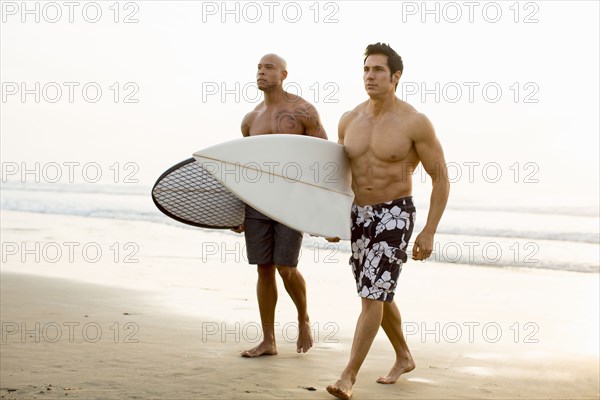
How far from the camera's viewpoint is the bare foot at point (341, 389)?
4.01m

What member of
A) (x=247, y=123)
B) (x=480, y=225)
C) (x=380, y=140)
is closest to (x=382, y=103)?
(x=380, y=140)

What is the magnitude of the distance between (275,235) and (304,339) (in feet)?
2.34

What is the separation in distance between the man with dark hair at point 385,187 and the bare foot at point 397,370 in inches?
13.7

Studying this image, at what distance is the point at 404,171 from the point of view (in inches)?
168

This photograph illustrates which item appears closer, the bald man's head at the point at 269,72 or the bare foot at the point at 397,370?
the bare foot at the point at 397,370

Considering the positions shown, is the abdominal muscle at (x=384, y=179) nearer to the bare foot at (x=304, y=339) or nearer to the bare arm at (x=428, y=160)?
the bare arm at (x=428, y=160)

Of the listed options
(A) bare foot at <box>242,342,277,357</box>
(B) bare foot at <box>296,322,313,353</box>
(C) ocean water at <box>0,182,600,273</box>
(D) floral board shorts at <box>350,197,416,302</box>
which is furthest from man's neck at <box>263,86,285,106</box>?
(C) ocean water at <box>0,182,600,273</box>

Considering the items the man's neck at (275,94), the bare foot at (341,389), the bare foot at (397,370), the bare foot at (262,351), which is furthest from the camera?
the man's neck at (275,94)

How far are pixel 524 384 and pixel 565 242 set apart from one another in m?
10.8

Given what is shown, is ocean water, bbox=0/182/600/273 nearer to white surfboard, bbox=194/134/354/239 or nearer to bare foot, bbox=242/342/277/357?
bare foot, bbox=242/342/277/357

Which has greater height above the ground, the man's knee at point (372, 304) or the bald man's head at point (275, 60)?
the bald man's head at point (275, 60)

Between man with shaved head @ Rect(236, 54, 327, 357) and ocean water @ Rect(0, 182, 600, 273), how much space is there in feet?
20.8

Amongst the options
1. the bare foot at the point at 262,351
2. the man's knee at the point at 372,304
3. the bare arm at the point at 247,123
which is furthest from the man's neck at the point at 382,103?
the bare foot at the point at 262,351

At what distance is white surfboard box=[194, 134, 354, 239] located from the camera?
4.55 m
